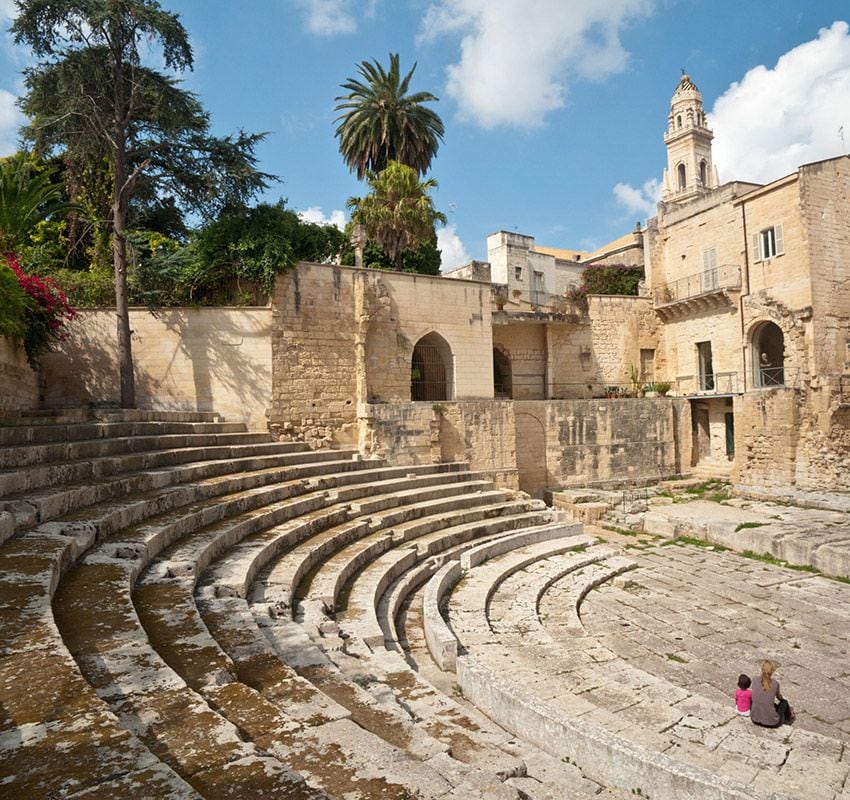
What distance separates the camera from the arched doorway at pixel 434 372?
18.3m

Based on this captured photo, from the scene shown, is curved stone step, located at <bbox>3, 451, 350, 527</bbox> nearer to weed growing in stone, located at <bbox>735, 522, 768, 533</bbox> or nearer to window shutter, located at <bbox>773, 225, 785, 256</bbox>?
weed growing in stone, located at <bbox>735, 522, 768, 533</bbox>

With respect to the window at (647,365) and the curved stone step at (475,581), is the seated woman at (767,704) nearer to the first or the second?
the curved stone step at (475,581)

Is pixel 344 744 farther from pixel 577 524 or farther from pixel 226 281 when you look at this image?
pixel 226 281

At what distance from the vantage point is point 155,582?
212 inches

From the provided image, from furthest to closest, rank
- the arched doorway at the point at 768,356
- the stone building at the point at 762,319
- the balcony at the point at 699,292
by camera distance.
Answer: the balcony at the point at 699,292 < the arched doorway at the point at 768,356 < the stone building at the point at 762,319

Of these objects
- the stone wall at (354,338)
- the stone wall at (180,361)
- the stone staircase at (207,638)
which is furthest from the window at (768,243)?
the stone wall at (180,361)

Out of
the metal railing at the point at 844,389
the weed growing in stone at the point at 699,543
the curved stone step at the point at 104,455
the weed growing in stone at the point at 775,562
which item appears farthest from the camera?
the metal railing at the point at 844,389

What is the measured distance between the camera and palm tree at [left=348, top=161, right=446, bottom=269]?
21188 mm

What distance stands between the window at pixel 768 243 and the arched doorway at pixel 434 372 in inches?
468

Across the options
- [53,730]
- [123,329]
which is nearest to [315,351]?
[123,329]

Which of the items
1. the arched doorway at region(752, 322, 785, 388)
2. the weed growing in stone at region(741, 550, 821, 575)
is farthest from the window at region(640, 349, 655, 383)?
the weed growing in stone at region(741, 550, 821, 575)

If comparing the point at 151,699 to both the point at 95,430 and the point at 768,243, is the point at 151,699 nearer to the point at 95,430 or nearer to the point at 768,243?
the point at 95,430

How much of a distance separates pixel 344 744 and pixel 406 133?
26.3 meters

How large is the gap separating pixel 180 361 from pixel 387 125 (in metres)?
15.9
